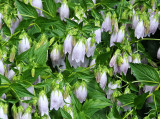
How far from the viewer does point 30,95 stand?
5.97ft

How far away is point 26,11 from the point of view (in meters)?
2.13

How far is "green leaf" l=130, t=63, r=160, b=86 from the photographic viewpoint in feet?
6.88

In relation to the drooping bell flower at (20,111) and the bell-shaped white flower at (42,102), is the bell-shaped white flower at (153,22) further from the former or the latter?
the drooping bell flower at (20,111)

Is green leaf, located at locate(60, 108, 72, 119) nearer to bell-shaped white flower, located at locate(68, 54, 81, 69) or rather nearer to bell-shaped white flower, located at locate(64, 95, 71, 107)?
bell-shaped white flower, located at locate(64, 95, 71, 107)

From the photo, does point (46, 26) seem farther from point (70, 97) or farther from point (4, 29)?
point (70, 97)

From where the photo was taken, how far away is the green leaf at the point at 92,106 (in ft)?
7.28

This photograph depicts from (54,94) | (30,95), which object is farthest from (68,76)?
(30,95)

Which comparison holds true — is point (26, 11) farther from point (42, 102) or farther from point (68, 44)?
point (42, 102)

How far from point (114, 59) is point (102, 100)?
0.32m

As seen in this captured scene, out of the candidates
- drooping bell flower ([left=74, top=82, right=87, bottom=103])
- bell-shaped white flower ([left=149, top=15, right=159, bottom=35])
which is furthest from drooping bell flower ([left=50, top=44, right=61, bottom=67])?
bell-shaped white flower ([left=149, top=15, right=159, bottom=35])

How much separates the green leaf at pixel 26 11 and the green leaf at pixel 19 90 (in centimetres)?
52

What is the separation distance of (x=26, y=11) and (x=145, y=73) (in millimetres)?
891

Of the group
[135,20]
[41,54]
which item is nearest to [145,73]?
[135,20]

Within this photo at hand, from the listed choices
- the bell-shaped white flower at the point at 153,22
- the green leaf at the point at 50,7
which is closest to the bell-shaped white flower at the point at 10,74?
the green leaf at the point at 50,7
